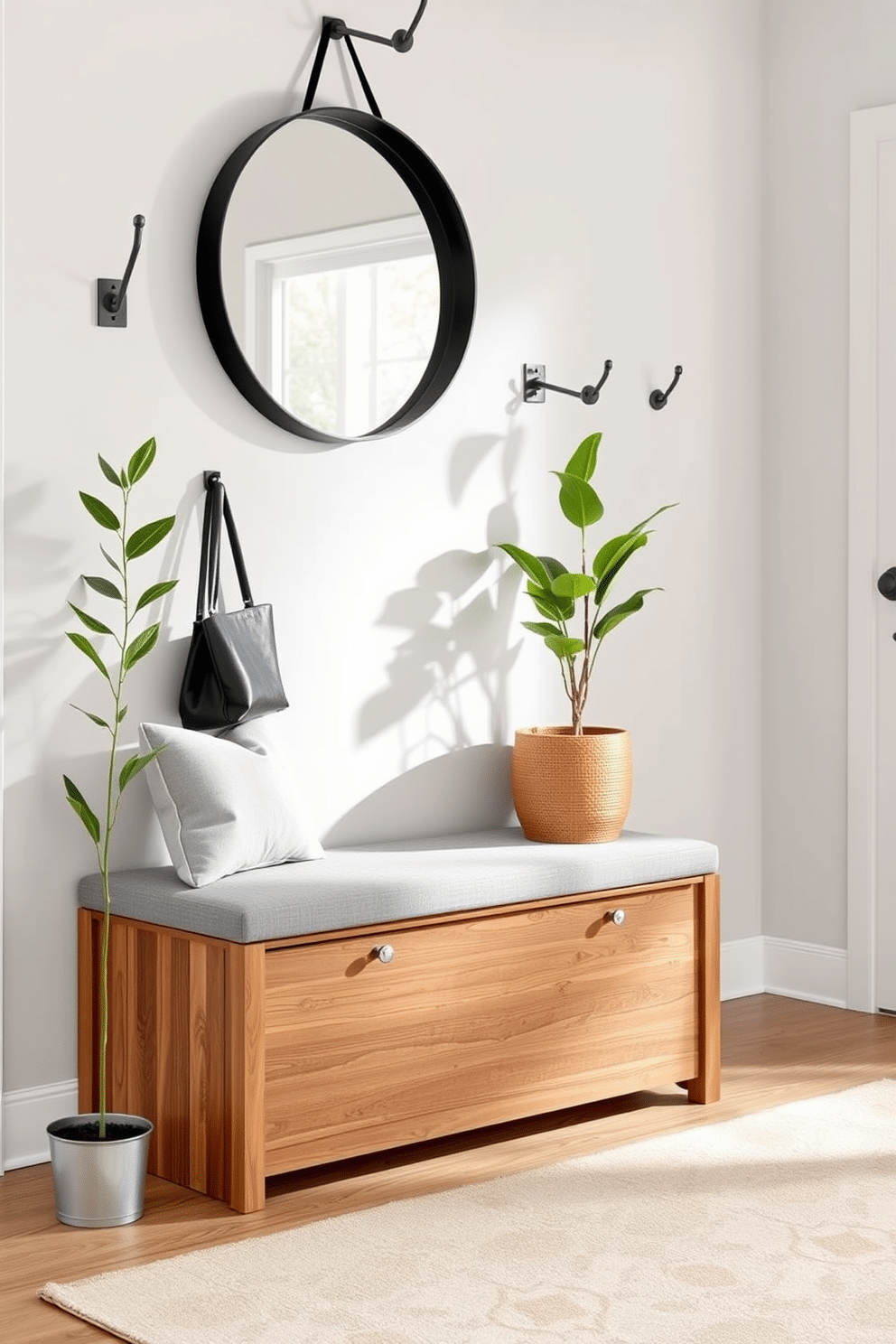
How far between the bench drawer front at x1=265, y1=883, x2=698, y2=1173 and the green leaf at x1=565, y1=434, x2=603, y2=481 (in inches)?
33.4

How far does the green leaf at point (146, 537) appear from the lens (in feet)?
8.48

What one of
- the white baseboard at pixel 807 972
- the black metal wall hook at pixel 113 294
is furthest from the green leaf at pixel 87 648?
the white baseboard at pixel 807 972

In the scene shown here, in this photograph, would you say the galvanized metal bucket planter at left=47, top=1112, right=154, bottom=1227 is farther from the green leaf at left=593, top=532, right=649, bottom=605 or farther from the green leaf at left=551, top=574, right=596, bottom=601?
the green leaf at left=593, top=532, right=649, bottom=605

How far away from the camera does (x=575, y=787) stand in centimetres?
310

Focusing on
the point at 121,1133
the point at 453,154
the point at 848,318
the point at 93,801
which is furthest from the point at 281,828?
the point at 848,318

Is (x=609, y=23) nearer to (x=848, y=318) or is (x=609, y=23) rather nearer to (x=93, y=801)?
(x=848, y=318)

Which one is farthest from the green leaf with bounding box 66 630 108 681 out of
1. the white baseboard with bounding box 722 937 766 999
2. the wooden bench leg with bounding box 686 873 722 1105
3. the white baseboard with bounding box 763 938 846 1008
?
the white baseboard with bounding box 763 938 846 1008

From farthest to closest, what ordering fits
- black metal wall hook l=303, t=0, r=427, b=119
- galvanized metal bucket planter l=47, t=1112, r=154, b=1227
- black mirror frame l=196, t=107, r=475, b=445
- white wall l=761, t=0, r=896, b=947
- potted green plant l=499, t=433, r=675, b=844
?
white wall l=761, t=0, r=896, b=947 → potted green plant l=499, t=433, r=675, b=844 → black metal wall hook l=303, t=0, r=427, b=119 → black mirror frame l=196, t=107, r=475, b=445 → galvanized metal bucket planter l=47, t=1112, r=154, b=1227

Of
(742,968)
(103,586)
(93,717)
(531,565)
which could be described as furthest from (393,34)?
(742,968)

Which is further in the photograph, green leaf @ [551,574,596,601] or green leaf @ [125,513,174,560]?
green leaf @ [551,574,596,601]

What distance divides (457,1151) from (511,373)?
1575 mm

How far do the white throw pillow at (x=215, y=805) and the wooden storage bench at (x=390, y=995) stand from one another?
0.04 m

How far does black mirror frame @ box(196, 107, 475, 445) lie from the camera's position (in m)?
2.87

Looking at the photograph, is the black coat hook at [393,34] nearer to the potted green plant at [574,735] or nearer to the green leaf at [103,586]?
the potted green plant at [574,735]
